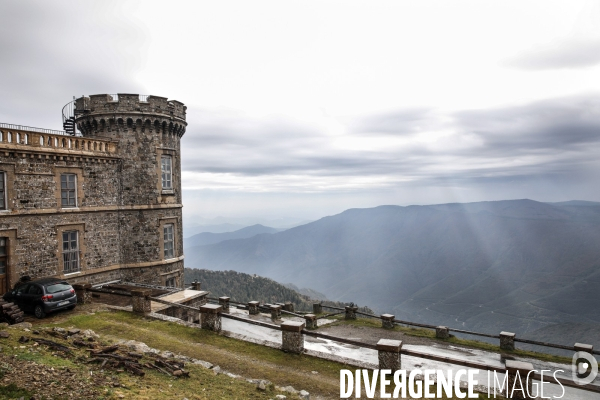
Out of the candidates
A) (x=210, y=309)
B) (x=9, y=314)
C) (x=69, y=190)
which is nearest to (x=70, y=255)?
(x=69, y=190)

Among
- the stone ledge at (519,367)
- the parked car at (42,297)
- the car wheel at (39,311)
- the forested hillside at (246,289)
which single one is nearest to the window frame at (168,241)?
the parked car at (42,297)

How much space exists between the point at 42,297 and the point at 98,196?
28.8ft

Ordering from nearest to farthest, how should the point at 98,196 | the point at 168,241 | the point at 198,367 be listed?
the point at 198,367, the point at 98,196, the point at 168,241

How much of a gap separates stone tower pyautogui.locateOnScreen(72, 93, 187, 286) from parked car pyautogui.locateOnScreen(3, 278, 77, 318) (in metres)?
8.19

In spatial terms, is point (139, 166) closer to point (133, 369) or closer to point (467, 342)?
point (133, 369)

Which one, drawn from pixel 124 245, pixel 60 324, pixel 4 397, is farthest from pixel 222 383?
pixel 124 245

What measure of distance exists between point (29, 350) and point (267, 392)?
20.5ft

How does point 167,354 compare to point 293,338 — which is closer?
point 167,354

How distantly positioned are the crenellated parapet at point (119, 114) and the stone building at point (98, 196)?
61mm

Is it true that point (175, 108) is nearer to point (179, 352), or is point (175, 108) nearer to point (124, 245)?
point (124, 245)

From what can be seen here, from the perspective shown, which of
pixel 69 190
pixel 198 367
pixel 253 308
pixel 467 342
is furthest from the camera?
pixel 253 308

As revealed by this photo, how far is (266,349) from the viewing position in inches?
512

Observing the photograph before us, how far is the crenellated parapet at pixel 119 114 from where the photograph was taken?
23.9 m

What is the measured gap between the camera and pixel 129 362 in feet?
31.3
